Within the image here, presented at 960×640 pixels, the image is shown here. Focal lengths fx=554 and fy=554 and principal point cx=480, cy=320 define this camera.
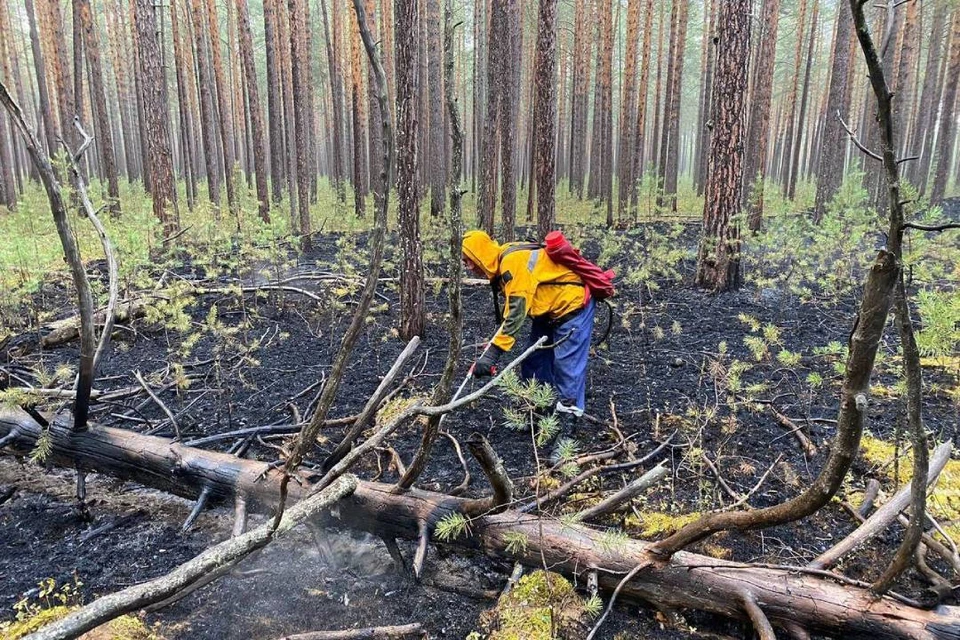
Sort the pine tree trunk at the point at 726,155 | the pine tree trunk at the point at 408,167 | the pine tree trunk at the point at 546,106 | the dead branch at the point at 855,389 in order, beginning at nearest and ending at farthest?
the dead branch at the point at 855,389 < the pine tree trunk at the point at 408,167 < the pine tree trunk at the point at 726,155 < the pine tree trunk at the point at 546,106

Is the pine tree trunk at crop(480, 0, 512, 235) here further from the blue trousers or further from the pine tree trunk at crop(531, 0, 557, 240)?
the blue trousers

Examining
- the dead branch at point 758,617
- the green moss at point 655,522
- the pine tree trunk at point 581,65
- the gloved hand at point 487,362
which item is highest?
the pine tree trunk at point 581,65

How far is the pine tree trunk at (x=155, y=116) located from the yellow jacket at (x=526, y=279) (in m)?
7.44

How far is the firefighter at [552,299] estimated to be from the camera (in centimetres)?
368

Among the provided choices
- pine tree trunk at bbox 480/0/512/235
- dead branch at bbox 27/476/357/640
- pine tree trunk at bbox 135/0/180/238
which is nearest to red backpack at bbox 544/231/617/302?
dead branch at bbox 27/476/357/640

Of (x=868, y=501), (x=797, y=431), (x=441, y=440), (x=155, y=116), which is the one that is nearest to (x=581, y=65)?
(x=155, y=116)

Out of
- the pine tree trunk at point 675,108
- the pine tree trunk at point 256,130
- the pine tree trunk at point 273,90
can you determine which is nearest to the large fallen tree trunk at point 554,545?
the pine tree trunk at point 256,130

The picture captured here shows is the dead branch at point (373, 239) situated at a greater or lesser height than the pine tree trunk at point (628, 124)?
lesser

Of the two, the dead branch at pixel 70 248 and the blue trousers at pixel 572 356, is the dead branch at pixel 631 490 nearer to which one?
the blue trousers at pixel 572 356

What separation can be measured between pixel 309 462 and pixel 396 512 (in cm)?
105

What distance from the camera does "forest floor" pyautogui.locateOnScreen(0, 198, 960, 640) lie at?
2.47 metres

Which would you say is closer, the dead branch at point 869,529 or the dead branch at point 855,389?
the dead branch at point 855,389

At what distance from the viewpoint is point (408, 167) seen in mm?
5289

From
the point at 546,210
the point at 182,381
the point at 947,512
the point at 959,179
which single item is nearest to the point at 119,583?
the point at 182,381
